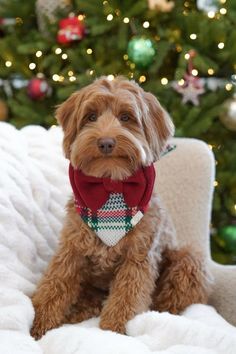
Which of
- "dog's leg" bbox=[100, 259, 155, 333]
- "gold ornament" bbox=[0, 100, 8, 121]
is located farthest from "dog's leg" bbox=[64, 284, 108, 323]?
"gold ornament" bbox=[0, 100, 8, 121]

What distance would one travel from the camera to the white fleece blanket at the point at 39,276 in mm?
1272

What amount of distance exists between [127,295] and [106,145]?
456 mm

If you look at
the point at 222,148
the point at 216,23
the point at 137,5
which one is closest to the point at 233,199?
the point at 222,148

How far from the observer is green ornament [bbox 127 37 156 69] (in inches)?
104

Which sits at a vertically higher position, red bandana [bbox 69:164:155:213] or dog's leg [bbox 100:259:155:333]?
red bandana [bbox 69:164:155:213]

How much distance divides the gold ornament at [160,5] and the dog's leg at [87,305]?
1.61 m

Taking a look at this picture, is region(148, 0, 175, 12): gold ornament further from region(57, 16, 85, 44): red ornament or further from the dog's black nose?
the dog's black nose

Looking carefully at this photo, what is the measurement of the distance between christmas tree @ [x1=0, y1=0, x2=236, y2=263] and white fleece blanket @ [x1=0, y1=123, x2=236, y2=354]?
0.83 meters

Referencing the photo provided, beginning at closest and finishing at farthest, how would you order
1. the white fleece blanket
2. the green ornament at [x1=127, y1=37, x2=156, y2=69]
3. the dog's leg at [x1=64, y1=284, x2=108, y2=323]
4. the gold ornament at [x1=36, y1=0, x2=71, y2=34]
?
the white fleece blanket, the dog's leg at [x1=64, y1=284, x2=108, y2=323], the green ornament at [x1=127, y1=37, x2=156, y2=69], the gold ornament at [x1=36, y1=0, x2=71, y2=34]

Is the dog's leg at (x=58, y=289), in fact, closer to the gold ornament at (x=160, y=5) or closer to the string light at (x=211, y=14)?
the gold ornament at (x=160, y=5)

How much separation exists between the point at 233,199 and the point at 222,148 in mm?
300

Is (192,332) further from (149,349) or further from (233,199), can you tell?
(233,199)

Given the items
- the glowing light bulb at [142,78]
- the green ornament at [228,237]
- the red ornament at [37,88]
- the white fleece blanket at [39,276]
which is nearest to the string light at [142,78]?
the glowing light bulb at [142,78]

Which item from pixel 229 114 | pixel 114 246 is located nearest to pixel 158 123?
pixel 114 246
